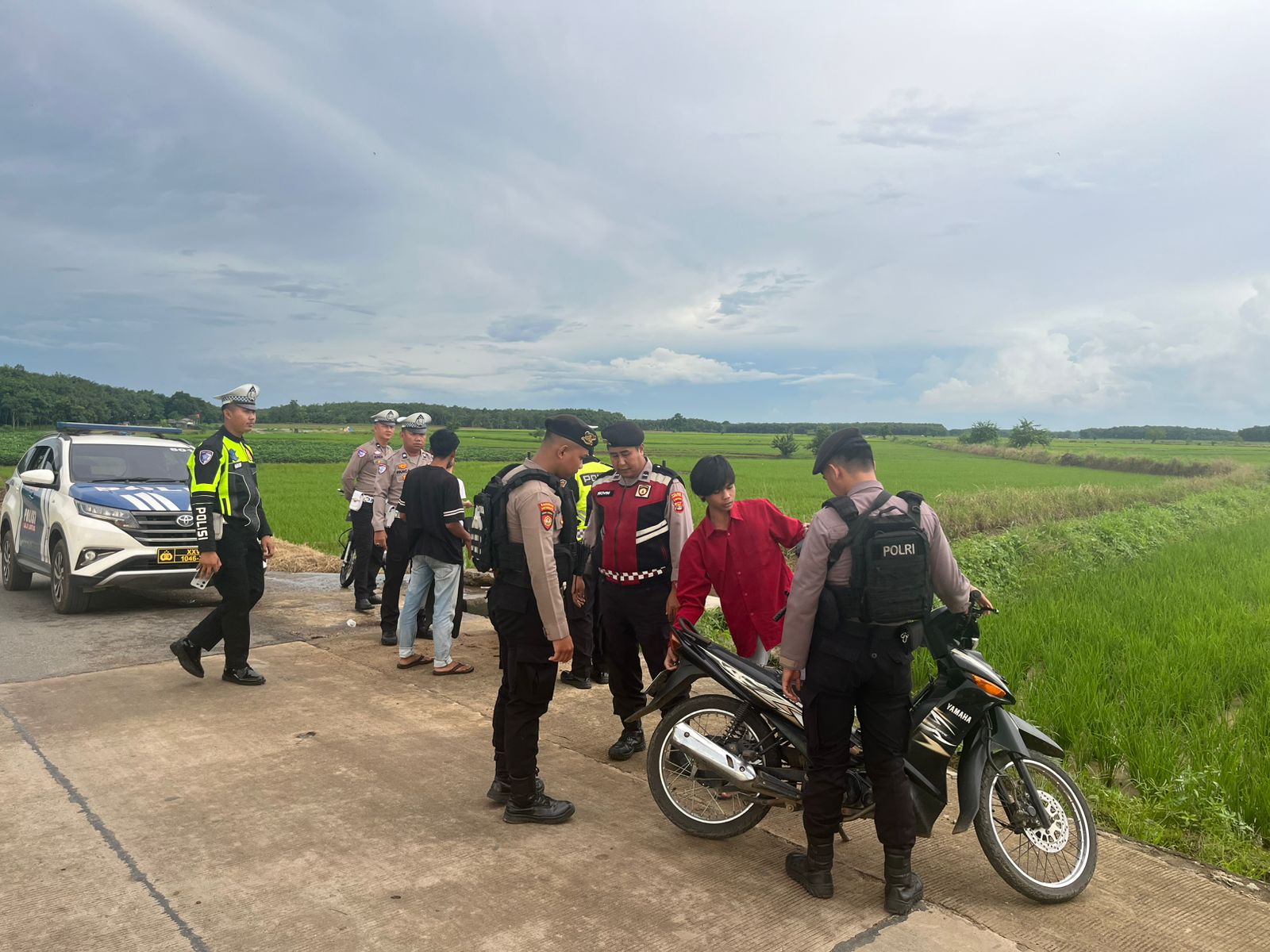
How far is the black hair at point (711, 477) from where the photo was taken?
4.16m

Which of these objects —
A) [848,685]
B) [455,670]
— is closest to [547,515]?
[848,685]

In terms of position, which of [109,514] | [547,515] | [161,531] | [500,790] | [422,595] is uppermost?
[547,515]

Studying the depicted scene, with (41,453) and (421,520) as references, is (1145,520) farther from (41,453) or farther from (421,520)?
(41,453)

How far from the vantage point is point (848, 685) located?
122 inches

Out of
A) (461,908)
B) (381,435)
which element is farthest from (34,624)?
(461,908)

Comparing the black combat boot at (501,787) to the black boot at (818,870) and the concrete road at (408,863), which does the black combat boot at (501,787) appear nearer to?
the concrete road at (408,863)

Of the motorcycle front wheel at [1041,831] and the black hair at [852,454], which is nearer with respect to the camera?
the motorcycle front wheel at [1041,831]

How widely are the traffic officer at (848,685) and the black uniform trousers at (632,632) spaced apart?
134cm

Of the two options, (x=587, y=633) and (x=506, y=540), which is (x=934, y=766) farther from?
(x=587, y=633)

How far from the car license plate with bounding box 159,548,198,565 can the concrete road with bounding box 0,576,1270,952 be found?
9.60 feet

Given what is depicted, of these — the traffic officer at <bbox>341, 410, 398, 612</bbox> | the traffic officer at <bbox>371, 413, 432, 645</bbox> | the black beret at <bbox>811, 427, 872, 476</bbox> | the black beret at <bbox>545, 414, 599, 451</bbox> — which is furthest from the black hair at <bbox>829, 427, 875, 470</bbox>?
the traffic officer at <bbox>341, 410, 398, 612</bbox>

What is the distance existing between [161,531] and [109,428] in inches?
68.0

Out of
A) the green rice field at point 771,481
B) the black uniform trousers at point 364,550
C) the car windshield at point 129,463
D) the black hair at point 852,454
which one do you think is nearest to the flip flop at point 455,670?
the black uniform trousers at point 364,550

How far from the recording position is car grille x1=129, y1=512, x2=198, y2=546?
7.95 metres
